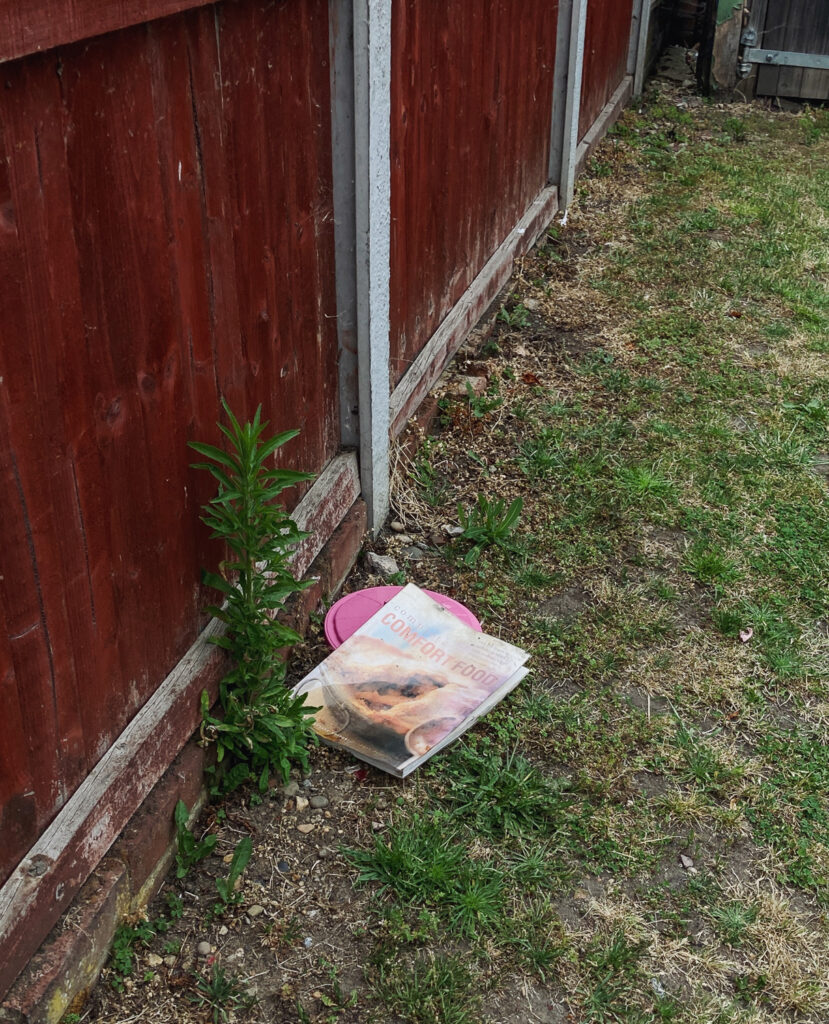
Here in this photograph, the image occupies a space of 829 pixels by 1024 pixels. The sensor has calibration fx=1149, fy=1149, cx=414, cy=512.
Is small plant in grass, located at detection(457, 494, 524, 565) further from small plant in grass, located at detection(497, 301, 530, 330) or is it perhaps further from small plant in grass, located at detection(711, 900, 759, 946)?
small plant in grass, located at detection(497, 301, 530, 330)

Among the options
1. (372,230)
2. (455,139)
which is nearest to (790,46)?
(455,139)

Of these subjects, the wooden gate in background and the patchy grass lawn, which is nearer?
the patchy grass lawn

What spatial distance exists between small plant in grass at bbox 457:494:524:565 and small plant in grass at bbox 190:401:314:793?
98 centimetres

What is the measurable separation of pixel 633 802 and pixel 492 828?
0.35 metres

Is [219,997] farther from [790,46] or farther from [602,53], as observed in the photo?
[790,46]

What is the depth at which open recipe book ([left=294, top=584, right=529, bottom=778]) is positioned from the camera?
274cm

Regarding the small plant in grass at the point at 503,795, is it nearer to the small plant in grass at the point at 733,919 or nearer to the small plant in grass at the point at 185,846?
the small plant in grass at the point at 733,919

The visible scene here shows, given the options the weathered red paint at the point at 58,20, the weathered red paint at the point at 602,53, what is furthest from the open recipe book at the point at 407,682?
the weathered red paint at the point at 602,53

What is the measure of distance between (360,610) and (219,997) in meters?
1.17

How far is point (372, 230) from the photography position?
297 centimetres

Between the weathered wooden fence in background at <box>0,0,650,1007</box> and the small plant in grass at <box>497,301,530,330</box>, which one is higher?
the weathered wooden fence in background at <box>0,0,650,1007</box>

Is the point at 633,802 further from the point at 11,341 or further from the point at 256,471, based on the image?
the point at 11,341

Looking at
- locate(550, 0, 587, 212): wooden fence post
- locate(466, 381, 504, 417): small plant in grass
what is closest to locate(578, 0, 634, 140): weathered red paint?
locate(550, 0, 587, 212): wooden fence post

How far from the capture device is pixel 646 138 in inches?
299
